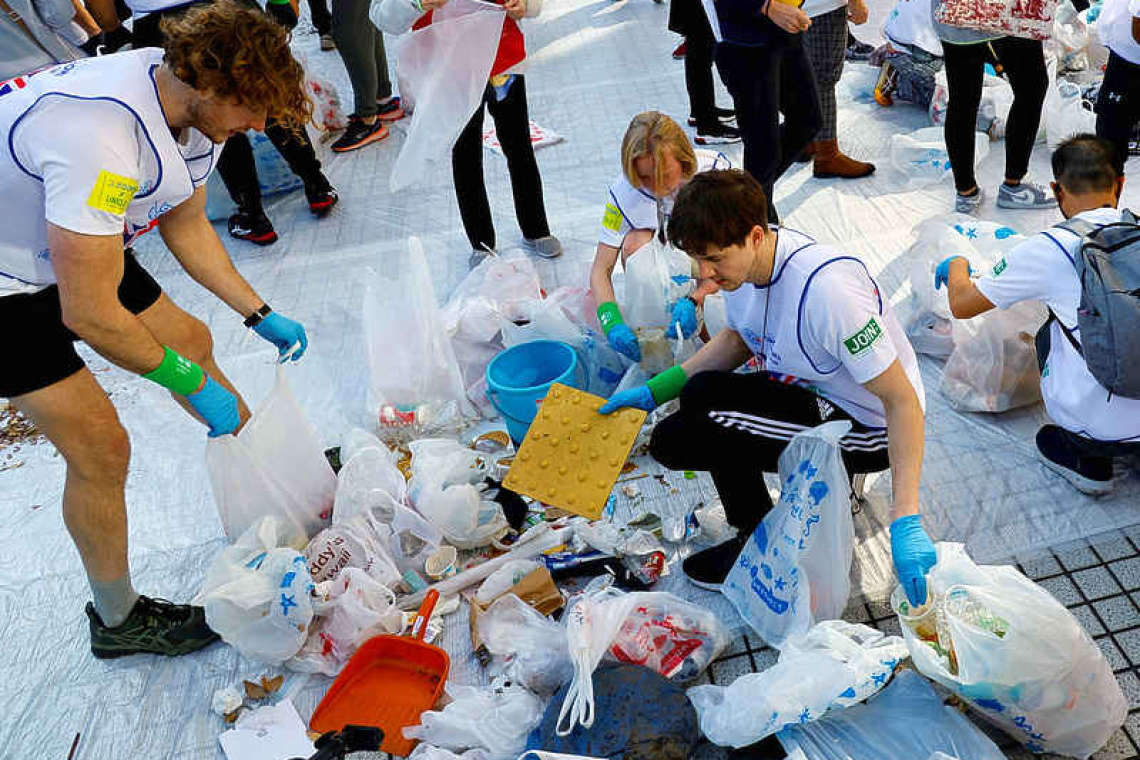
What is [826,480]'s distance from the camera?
1.73m

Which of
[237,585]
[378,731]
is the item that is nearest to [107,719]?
[237,585]

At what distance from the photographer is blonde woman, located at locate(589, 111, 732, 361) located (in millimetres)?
2371

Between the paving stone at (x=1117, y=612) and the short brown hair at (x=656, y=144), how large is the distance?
1431 millimetres

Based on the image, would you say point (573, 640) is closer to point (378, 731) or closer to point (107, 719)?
point (378, 731)

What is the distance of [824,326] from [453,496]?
1.00 m

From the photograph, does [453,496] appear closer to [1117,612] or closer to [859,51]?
[1117,612]

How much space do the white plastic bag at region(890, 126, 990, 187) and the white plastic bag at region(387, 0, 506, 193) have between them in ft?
5.77

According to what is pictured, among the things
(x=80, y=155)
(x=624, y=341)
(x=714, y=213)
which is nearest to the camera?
(x=80, y=155)

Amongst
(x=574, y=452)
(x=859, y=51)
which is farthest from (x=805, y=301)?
(x=859, y=51)

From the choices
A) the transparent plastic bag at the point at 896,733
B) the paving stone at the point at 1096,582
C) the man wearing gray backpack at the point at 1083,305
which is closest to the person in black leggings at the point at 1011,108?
the man wearing gray backpack at the point at 1083,305

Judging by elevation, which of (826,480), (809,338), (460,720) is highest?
(809,338)

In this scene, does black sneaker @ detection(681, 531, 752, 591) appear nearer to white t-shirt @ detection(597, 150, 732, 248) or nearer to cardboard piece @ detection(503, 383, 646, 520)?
cardboard piece @ detection(503, 383, 646, 520)

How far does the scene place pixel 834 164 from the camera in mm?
3666

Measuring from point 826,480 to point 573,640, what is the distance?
58 centimetres
